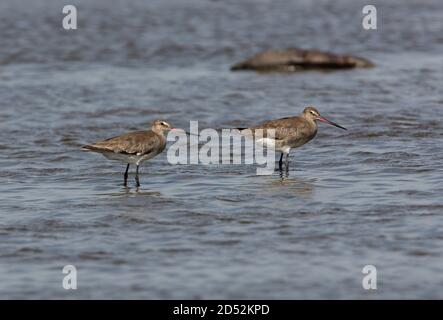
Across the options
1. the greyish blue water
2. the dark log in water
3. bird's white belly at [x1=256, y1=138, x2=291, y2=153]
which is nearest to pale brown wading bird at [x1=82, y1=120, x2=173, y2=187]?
the greyish blue water

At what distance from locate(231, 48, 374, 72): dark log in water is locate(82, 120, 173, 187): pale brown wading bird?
9.07 m

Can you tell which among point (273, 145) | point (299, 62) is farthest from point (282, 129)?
point (299, 62)

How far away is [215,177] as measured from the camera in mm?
12430

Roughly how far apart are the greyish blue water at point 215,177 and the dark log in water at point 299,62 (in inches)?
17.7

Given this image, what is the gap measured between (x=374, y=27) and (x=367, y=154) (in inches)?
538

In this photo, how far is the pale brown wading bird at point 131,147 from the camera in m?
12.0

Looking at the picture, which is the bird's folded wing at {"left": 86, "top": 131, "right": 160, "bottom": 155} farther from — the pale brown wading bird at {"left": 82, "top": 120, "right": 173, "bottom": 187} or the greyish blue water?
the greyish blue water

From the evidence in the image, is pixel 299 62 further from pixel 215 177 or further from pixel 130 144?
pixel 130 144

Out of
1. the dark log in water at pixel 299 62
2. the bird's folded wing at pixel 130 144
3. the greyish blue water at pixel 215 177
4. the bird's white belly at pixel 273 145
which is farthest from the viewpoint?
the dark log in water at pixel 299 62

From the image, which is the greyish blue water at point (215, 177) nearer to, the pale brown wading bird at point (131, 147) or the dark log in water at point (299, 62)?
the pale brown wading bird at point (131, 147)

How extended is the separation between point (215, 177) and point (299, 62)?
30.3 feet

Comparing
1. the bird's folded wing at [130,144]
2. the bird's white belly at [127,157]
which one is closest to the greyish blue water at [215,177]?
the bird's white belly at [127,157]

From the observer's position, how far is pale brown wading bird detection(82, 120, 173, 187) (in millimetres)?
11984

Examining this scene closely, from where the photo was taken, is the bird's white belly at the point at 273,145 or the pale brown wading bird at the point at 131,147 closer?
the pale brown wading bird at the point at 131,147
